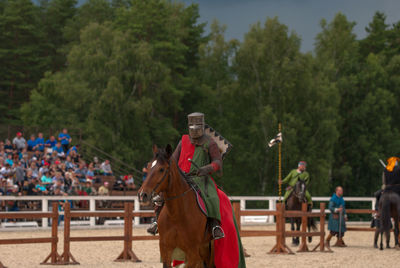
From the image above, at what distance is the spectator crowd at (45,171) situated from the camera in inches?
980

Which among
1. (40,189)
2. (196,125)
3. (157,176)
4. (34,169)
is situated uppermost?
(196,125)

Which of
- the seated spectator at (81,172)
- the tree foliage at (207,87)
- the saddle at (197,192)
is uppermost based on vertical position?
the tree foliage at (207,87)

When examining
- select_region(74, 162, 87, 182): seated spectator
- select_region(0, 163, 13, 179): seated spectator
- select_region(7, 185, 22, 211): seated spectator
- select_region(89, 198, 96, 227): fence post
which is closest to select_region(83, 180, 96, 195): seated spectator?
select_region(74, 162, 87, 182): seated spectator

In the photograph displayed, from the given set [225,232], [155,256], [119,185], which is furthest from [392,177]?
[119,185]

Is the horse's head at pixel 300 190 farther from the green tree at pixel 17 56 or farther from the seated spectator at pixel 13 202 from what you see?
the green tree at pixel 17 56

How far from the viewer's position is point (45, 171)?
26.2m

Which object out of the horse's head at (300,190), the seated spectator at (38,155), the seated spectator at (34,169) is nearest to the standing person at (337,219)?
the horse's head at (300,190)

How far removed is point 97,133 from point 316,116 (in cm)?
1627

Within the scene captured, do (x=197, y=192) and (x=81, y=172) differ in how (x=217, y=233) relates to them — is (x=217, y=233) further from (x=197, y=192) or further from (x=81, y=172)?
(x=81, y=172)

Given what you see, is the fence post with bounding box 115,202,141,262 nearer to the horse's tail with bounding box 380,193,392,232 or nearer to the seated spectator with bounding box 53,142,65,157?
the horse's tail with bounding box 380,193,392,232

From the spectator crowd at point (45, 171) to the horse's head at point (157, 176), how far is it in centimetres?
1612

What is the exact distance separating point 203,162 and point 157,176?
48.9 inches

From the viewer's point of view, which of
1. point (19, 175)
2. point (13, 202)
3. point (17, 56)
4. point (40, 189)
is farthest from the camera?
point (17, 56)

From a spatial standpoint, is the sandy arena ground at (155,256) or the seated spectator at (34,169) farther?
the seated spectator at (34,169)
